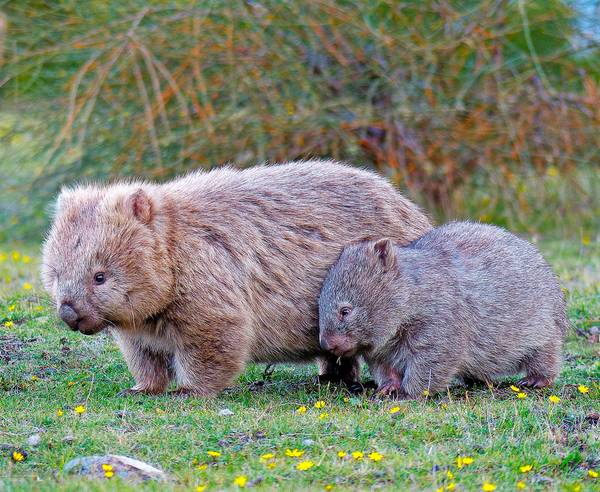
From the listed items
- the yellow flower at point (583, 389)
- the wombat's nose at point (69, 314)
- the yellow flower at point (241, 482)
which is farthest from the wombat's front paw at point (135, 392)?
the yellow flower at point (583, 389)

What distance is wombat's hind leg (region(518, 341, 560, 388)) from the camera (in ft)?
23.1

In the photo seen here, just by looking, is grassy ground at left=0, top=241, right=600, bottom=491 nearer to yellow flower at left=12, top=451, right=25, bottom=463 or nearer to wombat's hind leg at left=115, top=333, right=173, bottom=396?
yellow flower at left=12, top=451, right=25, bottom=463

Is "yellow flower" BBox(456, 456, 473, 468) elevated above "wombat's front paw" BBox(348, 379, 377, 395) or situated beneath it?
elevated above

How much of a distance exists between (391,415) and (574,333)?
10.7ft

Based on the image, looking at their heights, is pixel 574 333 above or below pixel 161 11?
below

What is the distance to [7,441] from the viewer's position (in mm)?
5398

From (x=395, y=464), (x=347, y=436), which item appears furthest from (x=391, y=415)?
(x=395, y=464)

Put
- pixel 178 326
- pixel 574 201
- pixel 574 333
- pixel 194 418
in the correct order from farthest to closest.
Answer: pixel 574 201
pixel 574 333
pixel 178 326
pixel 194 418

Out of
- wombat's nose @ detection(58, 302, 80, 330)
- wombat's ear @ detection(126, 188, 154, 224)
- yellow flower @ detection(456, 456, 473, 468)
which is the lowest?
yellow flower @ detection(456, 456, 473, 468)

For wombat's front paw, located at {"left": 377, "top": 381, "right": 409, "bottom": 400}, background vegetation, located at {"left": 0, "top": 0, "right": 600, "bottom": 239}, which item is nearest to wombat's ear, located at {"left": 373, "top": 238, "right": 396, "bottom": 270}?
wombat's front paw, located at {"left": 377, "top": 381, "right": 409, "bottom": 400}

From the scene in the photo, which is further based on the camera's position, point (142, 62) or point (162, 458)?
point (142, 62)

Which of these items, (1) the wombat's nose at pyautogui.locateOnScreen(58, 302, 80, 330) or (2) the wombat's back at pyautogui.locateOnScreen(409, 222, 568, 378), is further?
(2) the wombat's back at pyautogui.locateOnScreen(409, 222, 568, 378)

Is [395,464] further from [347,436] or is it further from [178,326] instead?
[178,326]

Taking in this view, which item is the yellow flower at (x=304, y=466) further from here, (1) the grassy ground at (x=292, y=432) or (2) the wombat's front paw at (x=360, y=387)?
(2) the wombat's front paw at (x=360, y=387)
